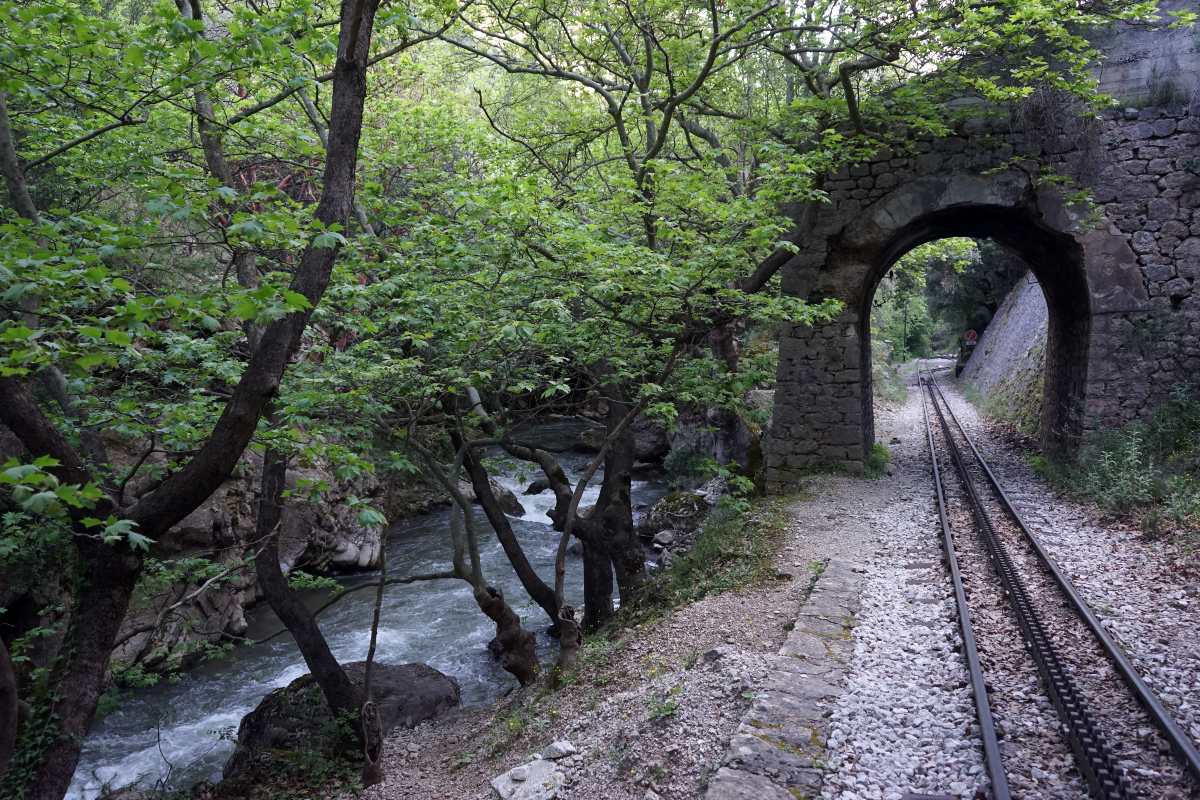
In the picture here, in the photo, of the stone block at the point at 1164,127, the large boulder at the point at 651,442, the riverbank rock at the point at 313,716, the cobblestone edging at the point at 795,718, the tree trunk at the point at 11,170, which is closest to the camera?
the cobblestone edging at the point at 795,718

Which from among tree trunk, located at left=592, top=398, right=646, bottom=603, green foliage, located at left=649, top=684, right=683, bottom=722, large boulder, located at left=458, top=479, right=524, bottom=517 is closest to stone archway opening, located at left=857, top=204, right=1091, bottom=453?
tree trunk, located at left=592, top=398, right=646, bottom=603

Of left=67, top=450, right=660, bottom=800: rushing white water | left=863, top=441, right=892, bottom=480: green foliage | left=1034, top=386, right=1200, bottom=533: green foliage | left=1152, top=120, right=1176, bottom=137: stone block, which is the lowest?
left=67, top=450, right=660, bottom=800: rushing white water

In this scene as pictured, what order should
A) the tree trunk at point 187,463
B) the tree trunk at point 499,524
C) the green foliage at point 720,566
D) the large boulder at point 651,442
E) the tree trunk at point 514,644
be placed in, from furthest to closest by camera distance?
the large boulder at point 651,442, the tree trunk at point 499,524, the tree trunk at point 514,644, the green foliage at point 720,566, the tree trunk at point 187,463

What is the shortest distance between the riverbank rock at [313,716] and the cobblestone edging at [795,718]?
4648 mm

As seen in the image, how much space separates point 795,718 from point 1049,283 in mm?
12285

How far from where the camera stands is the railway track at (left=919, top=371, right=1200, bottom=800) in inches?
148

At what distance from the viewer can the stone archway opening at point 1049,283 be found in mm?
11195

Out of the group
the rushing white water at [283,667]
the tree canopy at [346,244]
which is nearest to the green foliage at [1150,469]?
the tree canopy at [346,244]

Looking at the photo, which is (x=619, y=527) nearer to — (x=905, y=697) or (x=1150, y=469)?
(x=905, y=697)

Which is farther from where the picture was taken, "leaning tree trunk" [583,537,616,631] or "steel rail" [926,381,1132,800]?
"leaning tree trunk" [583,537,616,631]

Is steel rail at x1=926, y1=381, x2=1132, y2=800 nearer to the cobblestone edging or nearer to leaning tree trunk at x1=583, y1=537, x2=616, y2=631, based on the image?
the cobblestone edging

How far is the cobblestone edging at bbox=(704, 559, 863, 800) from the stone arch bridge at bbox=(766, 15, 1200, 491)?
20.0ft

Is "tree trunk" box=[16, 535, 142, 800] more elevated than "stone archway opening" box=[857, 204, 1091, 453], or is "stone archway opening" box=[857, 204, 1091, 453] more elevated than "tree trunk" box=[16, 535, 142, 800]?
"stone archway opening" box=[857, 204, 1091, 453]

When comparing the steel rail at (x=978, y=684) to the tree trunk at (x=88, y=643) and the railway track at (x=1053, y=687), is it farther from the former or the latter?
the tree trunk at (x=88, y=643)
